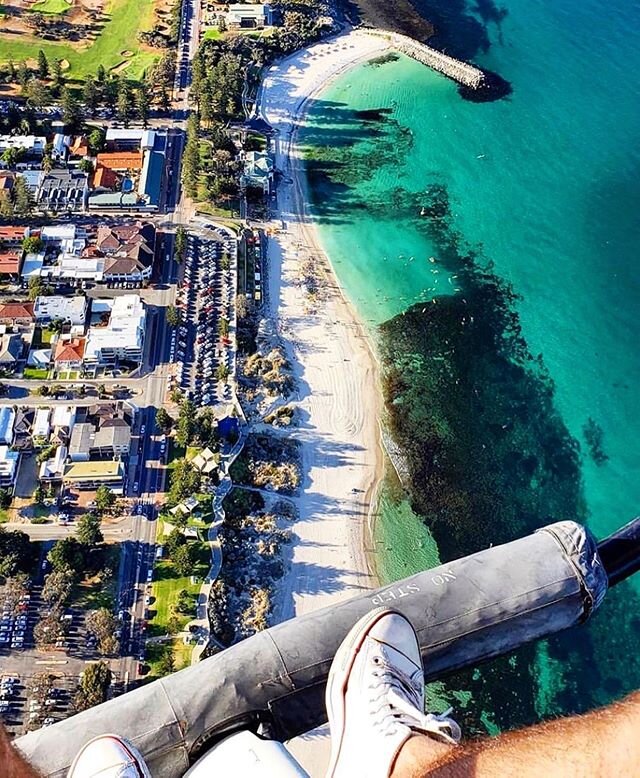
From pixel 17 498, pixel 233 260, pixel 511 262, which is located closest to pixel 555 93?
pixel 511 262

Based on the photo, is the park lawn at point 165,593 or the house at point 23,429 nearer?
the park lawn at point 165,593

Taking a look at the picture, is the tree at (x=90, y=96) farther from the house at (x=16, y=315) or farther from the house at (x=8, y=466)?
the house at (x=8, y=466)

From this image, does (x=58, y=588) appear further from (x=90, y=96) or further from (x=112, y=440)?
(x=90, y=96)

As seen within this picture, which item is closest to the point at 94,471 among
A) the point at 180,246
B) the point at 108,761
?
the point at 180,246

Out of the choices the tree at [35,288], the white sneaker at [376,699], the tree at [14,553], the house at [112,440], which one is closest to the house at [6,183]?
the tree at [35,288]

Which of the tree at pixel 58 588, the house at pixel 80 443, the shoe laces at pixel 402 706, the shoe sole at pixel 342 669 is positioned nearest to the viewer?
the shoe laces at pixel 402 706

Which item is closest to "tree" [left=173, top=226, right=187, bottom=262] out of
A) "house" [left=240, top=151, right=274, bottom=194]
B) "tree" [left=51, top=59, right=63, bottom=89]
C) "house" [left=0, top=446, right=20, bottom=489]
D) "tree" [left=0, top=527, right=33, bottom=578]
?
"house" [left=240, top=151, right=274, bottom=194]

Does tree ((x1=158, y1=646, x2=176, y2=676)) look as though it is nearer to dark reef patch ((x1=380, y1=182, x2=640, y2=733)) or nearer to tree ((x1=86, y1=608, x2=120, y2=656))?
tree ((x1=86, y1=608, x2=120, y2=656))
